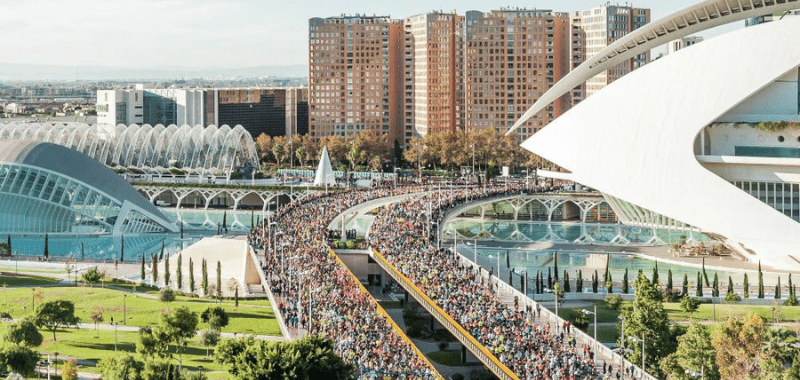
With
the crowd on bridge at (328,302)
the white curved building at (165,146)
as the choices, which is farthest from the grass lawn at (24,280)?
the white curved building at (165,146)

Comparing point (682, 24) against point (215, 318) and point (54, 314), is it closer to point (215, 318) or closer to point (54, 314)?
point (215, 318)

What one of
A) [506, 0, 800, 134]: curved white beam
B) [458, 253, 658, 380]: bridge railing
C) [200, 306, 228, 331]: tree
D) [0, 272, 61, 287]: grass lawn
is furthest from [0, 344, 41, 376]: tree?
[506, 0, 800, 134]: curved white beam

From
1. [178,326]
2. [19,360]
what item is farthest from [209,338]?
A: [19,360]

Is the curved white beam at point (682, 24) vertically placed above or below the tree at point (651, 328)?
above

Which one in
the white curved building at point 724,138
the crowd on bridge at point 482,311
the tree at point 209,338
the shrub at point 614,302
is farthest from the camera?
the white curved building at point 724,138

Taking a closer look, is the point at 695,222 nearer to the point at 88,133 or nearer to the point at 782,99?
the point at 782,99

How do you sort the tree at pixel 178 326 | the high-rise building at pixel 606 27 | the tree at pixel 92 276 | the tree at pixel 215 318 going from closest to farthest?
the tree at pixel 178 326
the tree at pixel 215 318
the tree at pixel 92 276
the high-rise building at pixel 606 27

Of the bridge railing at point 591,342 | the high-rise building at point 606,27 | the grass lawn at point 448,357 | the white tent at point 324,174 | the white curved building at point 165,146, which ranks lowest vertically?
the grass lawn at point 448,357

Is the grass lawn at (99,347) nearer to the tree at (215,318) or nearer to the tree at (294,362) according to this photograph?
the tree at (215,318)
